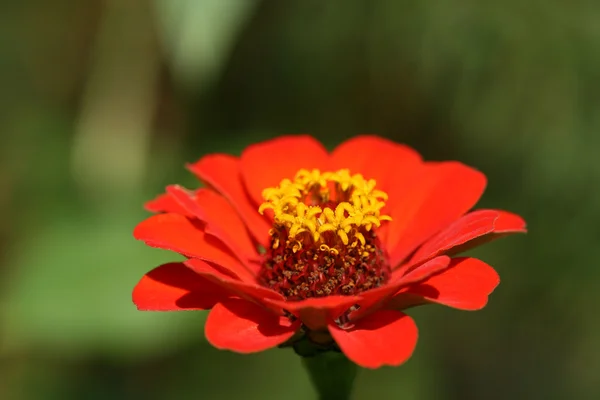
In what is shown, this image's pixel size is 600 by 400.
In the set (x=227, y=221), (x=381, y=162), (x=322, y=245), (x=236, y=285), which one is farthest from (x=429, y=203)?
(x=236, y=285)

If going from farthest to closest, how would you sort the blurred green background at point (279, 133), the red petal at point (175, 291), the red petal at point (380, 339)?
the blurred green background at point (279, 133)
the red petal at point (175, 291)
the red petal at point (380, 339)

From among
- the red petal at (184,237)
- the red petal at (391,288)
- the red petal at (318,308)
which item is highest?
the red petal at (184,237)

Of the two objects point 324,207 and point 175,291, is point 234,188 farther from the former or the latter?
point 175,291

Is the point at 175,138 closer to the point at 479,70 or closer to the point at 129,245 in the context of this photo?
the point at 129,245

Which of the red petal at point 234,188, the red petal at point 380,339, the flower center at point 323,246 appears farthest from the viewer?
the red petal at point 234,188

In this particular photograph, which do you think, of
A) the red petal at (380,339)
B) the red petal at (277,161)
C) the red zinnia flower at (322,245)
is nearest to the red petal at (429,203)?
the red zinnia flower at (322,245)

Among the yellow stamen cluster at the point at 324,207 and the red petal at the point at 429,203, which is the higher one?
the yellow stamen cluster at the point at 324,207

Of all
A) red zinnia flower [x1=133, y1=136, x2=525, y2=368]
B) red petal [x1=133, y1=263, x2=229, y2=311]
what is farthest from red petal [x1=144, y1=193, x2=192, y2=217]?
red petal [x1=133, y1=263, x2=229, y2=311]

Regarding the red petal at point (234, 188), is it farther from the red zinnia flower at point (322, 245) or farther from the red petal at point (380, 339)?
the red petal at point (380, 339)
